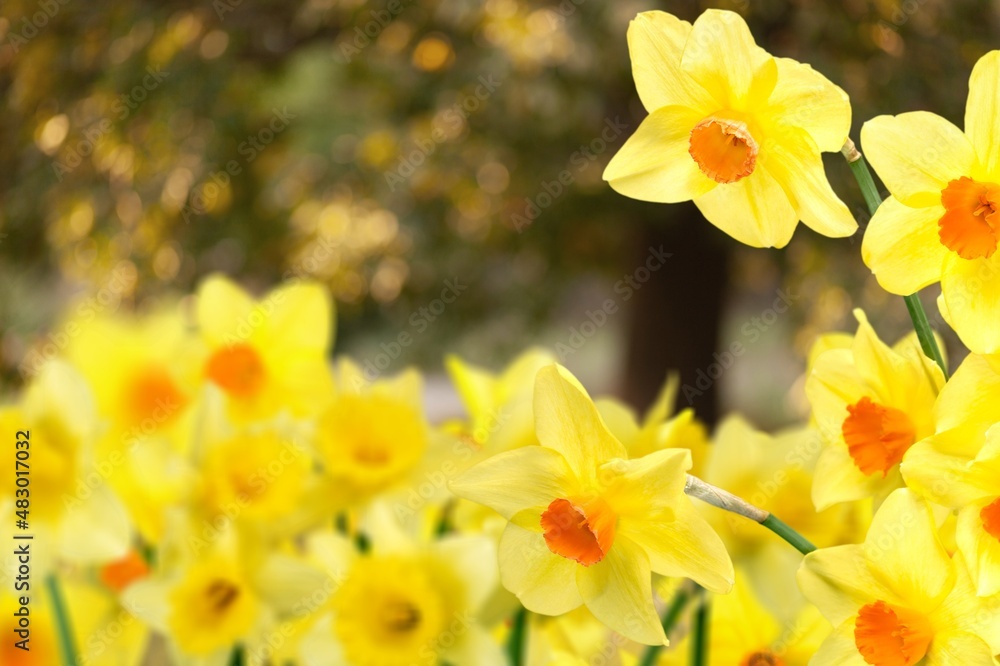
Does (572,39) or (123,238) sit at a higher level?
(572,39)

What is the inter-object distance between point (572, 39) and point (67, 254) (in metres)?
1.39

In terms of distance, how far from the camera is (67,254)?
247cm

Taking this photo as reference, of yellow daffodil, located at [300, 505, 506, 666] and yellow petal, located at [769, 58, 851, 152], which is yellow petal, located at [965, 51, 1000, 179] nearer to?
yellow petal, located at [769, 58, 851, 152]

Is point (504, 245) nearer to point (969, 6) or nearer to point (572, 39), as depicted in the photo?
point (572, 39)

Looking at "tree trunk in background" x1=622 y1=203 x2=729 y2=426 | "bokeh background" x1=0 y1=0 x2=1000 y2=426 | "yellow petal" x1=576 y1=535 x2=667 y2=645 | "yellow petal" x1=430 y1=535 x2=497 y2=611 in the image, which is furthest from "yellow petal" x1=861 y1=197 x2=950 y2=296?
"tree trunk in background" x1=622 y1=203 x2=729 y2=426

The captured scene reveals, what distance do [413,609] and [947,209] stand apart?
277mm

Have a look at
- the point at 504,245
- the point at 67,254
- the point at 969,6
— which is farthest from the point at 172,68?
the point at 969,6

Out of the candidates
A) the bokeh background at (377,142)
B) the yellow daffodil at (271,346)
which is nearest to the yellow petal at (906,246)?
the yellow daffodil at (271,346)

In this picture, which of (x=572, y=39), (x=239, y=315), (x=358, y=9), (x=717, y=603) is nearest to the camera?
(x=717, y=603)

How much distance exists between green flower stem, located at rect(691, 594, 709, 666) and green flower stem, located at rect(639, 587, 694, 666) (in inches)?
0.6

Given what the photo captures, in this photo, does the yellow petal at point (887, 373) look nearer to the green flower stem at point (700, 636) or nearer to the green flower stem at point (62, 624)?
the green flower stem at point (700, 636)

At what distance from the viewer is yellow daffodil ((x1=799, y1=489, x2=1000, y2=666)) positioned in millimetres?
266

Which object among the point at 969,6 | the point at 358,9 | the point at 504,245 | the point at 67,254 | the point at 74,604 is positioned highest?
the point at 74,604

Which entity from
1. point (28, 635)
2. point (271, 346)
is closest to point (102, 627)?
point (28, 635)
